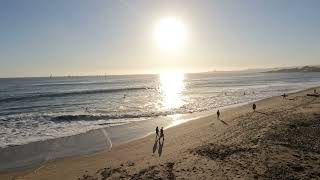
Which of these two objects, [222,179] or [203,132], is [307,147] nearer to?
[222,179]

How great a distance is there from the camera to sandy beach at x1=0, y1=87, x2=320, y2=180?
1405cm

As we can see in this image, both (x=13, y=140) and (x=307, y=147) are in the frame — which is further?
(x=13, y=140)

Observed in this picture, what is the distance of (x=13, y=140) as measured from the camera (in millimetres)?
27203

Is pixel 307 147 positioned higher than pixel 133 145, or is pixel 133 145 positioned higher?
pixel 307 147

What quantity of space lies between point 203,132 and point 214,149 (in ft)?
25.5

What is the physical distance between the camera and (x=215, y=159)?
1616 cm

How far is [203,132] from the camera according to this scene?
25781mm

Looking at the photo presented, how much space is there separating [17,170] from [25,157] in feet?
8.94

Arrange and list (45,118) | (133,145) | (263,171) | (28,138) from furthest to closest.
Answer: (45,118), (28,138), (133,145), (263,171)

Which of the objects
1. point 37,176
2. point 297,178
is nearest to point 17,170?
point 37,176

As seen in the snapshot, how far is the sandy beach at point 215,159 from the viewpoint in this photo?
1405 centimetres

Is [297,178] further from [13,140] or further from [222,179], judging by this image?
[13,140]

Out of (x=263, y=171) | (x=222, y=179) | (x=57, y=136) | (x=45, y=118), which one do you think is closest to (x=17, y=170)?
(x=57, y=136)

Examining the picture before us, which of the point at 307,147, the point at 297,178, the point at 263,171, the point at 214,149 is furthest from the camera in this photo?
the point at 214,149
